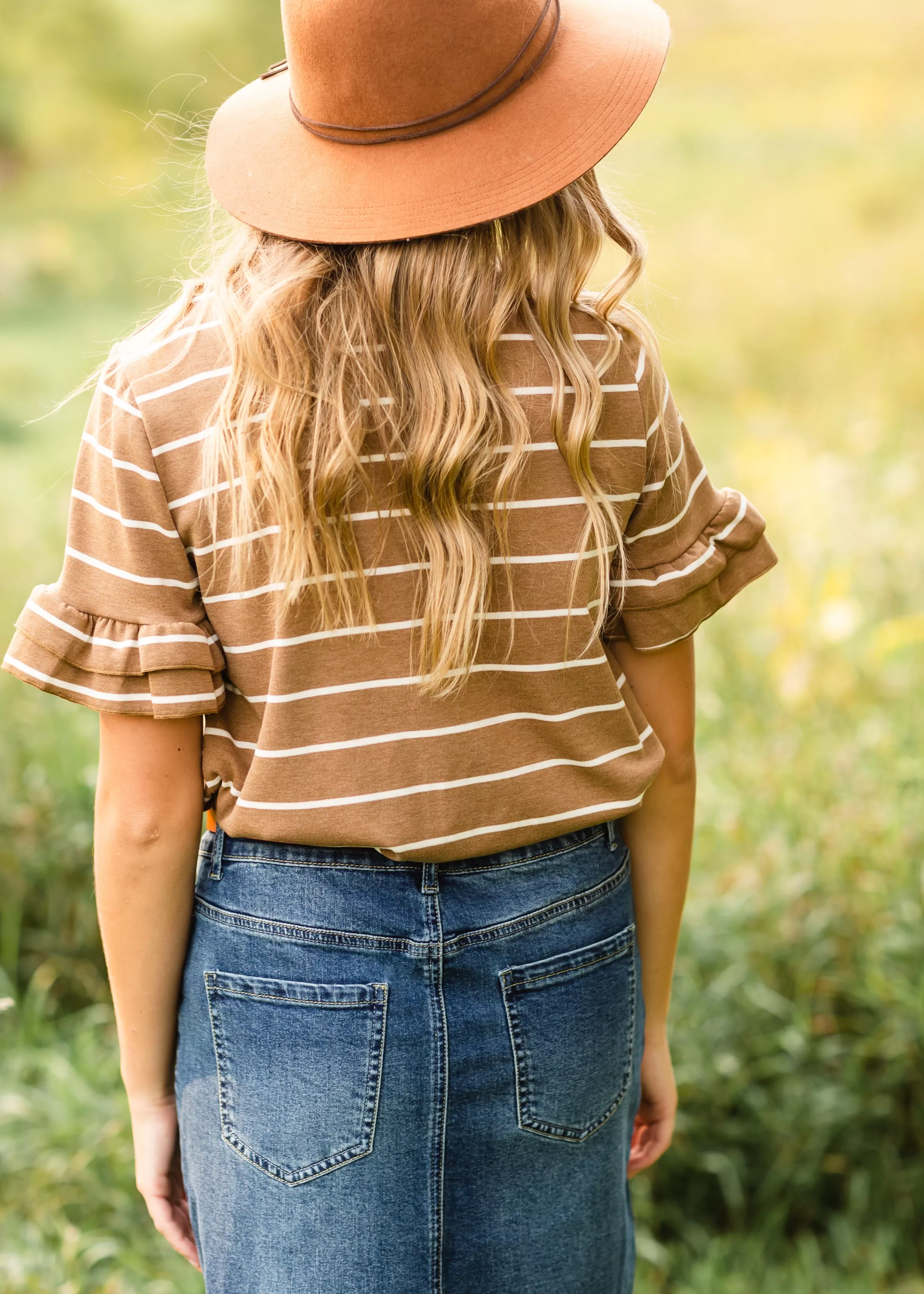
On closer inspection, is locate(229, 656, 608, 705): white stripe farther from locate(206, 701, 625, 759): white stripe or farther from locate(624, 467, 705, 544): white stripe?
locate(624, 467, 705, 544): white stripe

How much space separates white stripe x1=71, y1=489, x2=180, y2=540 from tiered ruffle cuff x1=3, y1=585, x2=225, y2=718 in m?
0.08

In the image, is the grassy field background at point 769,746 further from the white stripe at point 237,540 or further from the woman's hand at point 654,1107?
the woman's hand at point 654,1107

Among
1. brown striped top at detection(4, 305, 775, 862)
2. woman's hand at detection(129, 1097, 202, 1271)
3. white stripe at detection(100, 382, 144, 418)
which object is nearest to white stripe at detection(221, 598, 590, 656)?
brown striped top at detection(4, 305, 775, 862)

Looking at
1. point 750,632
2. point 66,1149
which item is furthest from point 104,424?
point 750,632

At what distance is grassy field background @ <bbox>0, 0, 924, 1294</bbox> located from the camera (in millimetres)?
2189

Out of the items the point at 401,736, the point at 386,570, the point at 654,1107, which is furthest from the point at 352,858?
the point at 654,1107

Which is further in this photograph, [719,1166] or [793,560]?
[793,560]

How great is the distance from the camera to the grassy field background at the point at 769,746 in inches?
86.2

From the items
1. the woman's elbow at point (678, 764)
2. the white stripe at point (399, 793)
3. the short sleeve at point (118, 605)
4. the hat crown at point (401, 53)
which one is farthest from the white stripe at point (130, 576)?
the woman's elbow at point (678, 764)

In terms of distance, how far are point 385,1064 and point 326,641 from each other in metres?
0.39

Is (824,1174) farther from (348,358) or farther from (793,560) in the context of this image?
Result: (348,358)

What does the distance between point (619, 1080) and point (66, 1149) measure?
1506 millimetres

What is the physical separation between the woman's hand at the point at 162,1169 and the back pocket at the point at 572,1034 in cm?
40

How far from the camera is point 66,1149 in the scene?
89.1 inches
